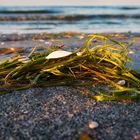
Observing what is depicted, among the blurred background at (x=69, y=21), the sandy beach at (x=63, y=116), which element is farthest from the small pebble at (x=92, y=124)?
the blurred background at (x=69, y=21)

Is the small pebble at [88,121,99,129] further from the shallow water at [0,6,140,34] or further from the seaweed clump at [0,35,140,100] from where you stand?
the shallow water at [0,6,140,34]

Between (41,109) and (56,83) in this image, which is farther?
(56,83)

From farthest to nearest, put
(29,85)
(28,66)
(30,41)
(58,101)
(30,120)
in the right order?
1. (30,41)
2. (28,66)
3. (29,85)
4. (58,101)
5. (30,120)

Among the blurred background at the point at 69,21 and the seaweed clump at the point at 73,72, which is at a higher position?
the seaweed clump at the point at 73,72

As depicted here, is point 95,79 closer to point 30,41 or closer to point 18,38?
point 30,41

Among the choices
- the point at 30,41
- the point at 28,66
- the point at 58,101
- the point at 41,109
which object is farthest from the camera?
the point at 30,41

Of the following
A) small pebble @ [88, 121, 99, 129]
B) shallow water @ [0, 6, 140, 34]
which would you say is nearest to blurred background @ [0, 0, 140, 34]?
shallow water @ [0, 6, 140, 34]

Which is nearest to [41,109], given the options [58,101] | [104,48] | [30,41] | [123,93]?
[58,101]

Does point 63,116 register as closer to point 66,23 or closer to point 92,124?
point 92,124

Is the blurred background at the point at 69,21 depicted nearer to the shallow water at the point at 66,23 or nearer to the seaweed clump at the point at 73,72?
the shallow water at the point at 66,23
